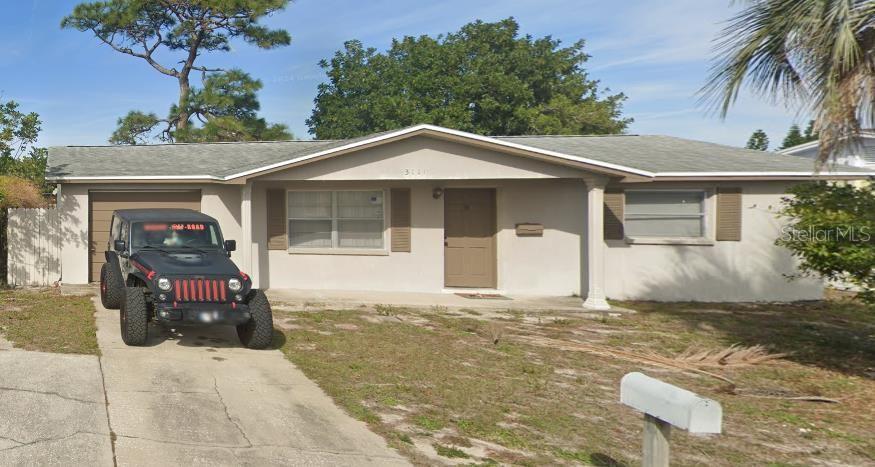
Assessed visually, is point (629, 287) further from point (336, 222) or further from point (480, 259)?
point (336, 222)

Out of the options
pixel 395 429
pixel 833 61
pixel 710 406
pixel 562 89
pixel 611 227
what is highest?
pixel 562 89

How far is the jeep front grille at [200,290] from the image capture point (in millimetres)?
7504

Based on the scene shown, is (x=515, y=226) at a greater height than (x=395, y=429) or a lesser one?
greater

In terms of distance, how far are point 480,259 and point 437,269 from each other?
1.01 m

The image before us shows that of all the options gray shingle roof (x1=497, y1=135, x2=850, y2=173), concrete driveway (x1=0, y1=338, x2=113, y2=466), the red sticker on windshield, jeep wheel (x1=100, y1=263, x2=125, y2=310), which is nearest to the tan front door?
gray shingle roof (x1=497, y1=135, x2=850, y2=173)

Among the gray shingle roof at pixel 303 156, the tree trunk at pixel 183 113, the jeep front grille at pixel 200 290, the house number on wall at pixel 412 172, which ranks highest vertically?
the tree trunk at pixel 183 113

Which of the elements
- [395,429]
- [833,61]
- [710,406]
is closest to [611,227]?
[833,61]

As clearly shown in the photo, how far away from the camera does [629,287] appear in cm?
1327

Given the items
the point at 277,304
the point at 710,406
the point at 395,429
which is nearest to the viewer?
the point at 710,406

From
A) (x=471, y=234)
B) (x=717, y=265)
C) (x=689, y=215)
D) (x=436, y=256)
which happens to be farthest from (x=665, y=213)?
(x=436, y=256)

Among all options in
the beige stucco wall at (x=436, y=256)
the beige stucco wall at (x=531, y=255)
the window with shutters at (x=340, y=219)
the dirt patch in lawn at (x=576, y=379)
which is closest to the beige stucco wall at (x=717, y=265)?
the beige stucco wall at (x=531, y=255)

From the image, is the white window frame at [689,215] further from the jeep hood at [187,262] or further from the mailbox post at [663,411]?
the mailbox post at [663,411]

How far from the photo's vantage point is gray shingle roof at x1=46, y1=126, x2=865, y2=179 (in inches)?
506

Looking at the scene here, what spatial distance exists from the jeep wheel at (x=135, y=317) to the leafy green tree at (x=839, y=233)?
8.00 m
